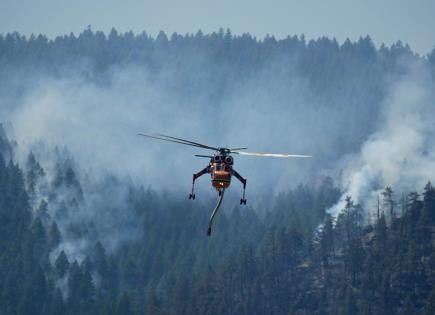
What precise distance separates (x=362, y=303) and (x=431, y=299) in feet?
40.2

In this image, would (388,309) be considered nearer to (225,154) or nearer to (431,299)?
(431,299)

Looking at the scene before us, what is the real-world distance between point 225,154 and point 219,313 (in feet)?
469

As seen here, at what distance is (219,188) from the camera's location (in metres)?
59.3

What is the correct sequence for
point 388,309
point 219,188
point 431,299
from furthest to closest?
point 388,309 → point 431,299 → point 219,188

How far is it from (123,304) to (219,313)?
1697cm

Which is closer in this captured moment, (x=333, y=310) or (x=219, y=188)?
(x=219, y=188)

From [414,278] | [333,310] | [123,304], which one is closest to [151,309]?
[123,304]

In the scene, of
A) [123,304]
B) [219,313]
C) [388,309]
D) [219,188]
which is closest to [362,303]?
[388,309]

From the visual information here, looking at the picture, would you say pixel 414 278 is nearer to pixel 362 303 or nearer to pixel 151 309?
pixel 362 303

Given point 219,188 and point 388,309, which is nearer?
point 219,188

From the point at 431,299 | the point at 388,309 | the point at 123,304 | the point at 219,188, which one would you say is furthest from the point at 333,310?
the point at 219,188

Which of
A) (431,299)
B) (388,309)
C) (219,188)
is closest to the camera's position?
(219,188)

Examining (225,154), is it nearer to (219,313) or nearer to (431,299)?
(431,299)

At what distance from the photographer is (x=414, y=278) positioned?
7830 inches
